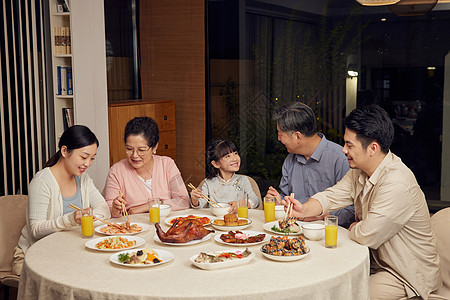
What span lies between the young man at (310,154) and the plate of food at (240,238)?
96 cm

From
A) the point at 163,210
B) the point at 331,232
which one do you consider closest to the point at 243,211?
the point at 163,210

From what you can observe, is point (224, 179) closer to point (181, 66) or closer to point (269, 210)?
point (269, 210)

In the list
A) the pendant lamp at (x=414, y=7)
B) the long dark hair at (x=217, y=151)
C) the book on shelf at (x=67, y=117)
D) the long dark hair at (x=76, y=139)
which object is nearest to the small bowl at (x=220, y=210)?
the long dark hair at (x=217, y=151)

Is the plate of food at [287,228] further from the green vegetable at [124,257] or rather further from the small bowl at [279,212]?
the green vegetable at [124,257]

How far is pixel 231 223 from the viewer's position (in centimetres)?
271

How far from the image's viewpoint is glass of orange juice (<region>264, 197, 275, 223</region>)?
280cm

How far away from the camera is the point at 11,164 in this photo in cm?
424

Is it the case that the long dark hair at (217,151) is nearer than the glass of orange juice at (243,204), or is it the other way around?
the glass of orange juice at (243,204)

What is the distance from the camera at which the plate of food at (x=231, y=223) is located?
8.84 ft

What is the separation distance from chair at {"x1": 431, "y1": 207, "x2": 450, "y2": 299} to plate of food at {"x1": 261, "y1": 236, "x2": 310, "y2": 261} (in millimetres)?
926

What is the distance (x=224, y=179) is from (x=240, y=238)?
1.09 meters

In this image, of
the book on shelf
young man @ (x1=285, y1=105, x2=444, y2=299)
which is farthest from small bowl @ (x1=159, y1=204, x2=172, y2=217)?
the book on shelf

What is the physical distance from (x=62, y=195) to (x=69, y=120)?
1613 millimetres

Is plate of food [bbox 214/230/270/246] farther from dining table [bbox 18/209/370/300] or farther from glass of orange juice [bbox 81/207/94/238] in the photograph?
glass of orange juice [bbox 81/207/94/238]
